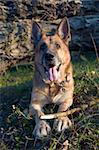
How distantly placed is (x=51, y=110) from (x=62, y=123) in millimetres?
408

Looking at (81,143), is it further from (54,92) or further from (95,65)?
(95,65)

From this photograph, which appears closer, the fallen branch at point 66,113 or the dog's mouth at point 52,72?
the fallen branch at point 66,113

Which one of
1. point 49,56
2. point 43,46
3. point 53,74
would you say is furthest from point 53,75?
point 43,46

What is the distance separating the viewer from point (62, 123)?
5641 mm

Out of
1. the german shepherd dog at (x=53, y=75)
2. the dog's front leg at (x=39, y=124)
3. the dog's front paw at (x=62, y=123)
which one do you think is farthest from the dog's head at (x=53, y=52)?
the dog's front paw at (x=62, y=123)

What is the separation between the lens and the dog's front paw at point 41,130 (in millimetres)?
5582

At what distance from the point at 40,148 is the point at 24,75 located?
78.6 inches

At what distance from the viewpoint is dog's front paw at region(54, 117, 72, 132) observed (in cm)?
562

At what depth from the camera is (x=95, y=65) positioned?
23.4 ft

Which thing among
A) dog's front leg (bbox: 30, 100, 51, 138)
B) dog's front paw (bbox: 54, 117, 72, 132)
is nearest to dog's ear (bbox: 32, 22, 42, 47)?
dog's front leg (bbox: 30, 100, 51, 138)

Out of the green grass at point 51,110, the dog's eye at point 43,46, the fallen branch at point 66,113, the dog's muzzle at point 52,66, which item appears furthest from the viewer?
the dog's eye at point 43,46

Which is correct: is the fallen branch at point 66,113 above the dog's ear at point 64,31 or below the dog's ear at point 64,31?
below

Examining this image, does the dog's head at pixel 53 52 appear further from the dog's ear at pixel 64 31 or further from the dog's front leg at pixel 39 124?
the dog's front leg at pixel 39 124

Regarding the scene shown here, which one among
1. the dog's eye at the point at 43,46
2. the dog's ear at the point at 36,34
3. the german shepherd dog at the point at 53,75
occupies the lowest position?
the german shepherd dog at the point at 53,75
